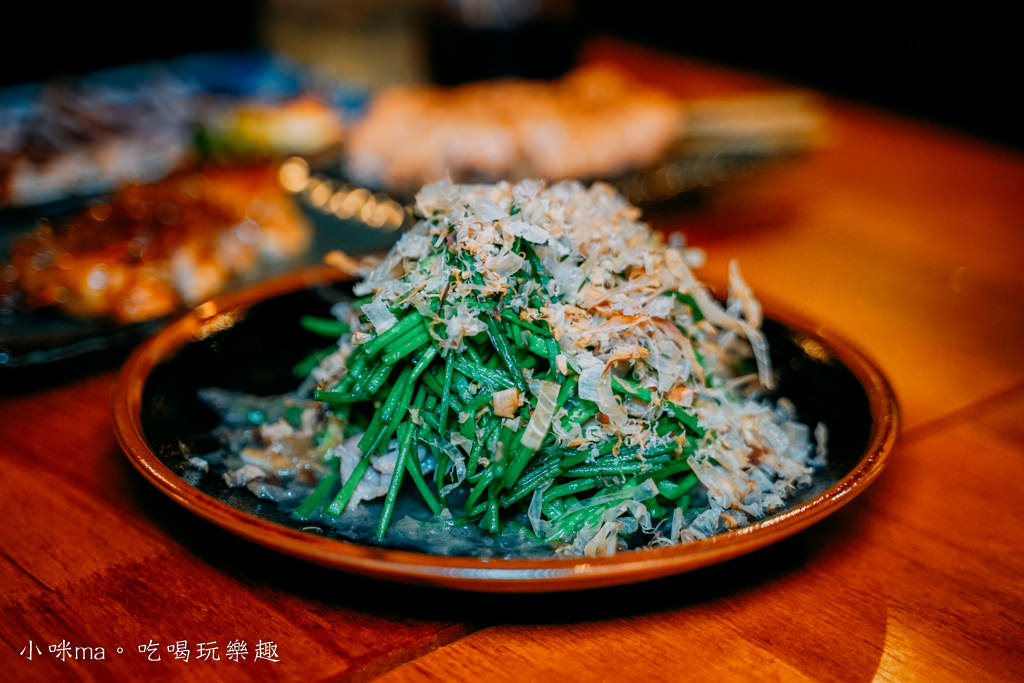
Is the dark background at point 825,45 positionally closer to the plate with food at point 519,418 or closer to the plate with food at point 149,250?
the plate with food at point 149,250

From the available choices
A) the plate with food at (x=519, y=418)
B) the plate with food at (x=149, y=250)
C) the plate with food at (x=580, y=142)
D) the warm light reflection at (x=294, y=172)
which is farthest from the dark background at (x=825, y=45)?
the plate with food at (x=519, y=418)

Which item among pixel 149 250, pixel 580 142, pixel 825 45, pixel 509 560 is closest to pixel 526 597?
pixel 509 560

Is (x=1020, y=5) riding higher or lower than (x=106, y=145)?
higher

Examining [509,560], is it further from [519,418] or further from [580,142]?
[580,142]

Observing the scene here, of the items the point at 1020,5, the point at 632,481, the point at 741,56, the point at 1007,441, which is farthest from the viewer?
the point at 741,56

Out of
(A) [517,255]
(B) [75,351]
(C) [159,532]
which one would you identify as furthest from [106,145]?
(A) [517,255]

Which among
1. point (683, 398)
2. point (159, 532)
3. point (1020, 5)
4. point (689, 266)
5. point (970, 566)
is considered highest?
point (1020, 5)

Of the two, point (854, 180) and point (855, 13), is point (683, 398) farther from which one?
point (855, 13)
